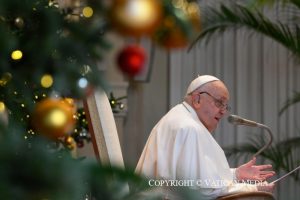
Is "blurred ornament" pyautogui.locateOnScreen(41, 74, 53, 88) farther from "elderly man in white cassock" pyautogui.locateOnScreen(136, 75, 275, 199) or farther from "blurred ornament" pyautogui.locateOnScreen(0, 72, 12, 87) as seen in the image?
"elderly man in white cassock" pyautogui.locateOnScreen(136, 75, 275, 199)

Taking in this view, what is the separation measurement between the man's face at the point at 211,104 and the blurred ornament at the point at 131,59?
13.1ft

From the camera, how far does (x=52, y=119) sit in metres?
0.68

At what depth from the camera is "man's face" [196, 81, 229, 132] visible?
15.5 ft

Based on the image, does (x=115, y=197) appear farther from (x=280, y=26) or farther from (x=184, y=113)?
(x=280, y=26)

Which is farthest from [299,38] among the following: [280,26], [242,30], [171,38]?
[171,38]

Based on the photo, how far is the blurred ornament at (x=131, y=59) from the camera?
0.72 meters

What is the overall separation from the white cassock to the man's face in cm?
12

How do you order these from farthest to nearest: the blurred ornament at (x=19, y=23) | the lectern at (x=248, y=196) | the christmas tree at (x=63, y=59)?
the lectern at (x=248, y=196), the blurred ornament at (x=19, y=23), the christmas tree at (x=63, y=59)

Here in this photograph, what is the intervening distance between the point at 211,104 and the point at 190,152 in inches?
20.5

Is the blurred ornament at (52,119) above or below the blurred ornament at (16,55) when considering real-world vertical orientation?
below

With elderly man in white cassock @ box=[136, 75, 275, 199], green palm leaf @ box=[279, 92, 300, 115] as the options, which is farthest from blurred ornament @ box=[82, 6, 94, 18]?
green palm leaf @ box=[279, 92, 300, 115]

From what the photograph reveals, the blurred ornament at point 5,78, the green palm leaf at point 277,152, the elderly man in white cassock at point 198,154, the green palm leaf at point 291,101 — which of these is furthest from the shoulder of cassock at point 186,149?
the blurred ornament at point 5,78

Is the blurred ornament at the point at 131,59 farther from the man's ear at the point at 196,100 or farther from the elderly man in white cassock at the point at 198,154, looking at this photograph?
the man's ear at the point at 196,100

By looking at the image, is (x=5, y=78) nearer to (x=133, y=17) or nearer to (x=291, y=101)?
(x=133, y=17)
